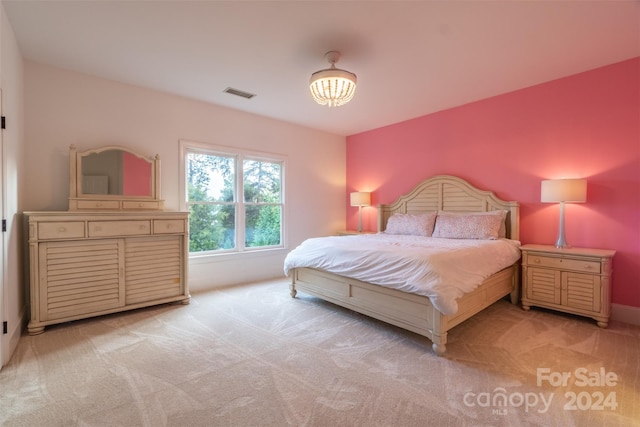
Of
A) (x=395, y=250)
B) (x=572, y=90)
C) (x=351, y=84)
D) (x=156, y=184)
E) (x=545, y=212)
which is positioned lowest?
(x=395, y=250)

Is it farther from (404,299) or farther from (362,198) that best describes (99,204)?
(362,198)

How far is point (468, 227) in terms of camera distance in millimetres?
3602

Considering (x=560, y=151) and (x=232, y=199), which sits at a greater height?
(x=560, y=151)

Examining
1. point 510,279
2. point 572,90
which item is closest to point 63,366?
point 510,279

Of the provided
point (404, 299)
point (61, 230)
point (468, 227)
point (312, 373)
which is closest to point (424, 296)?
point (404, 299)

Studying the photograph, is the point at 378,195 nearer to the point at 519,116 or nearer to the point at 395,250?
the point at 519,116

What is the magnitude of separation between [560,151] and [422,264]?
2.45 m

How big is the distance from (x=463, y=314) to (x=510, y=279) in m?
1.25

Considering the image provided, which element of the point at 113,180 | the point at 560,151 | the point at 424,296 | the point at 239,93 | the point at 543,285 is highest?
the point at 239,93

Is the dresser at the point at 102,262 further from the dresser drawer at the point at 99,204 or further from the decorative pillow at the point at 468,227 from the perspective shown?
the decorative pillow at the point at 468,227

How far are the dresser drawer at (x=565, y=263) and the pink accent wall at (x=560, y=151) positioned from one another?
1.56 ft

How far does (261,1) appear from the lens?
2064 millimetres

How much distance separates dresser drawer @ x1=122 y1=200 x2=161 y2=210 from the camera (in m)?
3.29

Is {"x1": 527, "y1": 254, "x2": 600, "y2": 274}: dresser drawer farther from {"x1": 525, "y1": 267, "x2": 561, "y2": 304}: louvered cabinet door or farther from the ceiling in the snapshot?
the ceiling
